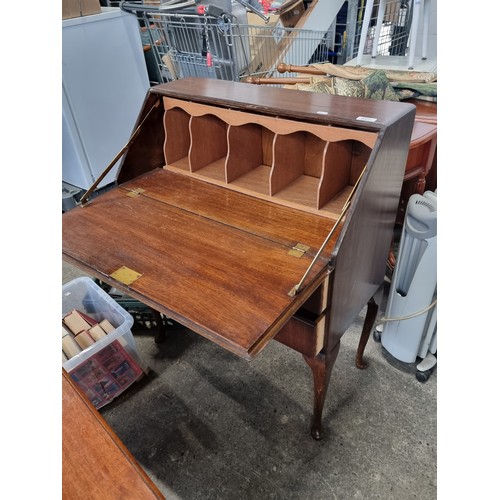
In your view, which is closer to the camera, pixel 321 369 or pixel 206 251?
pixel 206 251

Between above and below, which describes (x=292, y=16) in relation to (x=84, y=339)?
above

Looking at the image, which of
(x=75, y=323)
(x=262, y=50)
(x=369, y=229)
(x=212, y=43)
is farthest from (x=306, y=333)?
(x=262, y=50)

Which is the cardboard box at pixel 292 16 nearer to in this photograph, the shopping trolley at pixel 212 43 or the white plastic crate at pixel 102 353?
the shopping trolley at pixel 212 43

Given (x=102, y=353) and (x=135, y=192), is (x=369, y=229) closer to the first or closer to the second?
(x=135, y=192)

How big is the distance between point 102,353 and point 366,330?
1.06 metres

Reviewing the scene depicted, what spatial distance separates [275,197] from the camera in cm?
122

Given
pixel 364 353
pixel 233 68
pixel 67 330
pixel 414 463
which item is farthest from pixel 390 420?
pixel 233 68

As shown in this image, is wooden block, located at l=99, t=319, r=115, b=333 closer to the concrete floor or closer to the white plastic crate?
the white plastic crate

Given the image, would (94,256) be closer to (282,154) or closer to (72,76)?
(282,154)

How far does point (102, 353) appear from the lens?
1.58 m

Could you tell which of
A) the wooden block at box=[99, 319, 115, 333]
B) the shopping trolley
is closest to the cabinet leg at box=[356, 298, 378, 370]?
the wooden block at box=[99, 319, 115, 333]

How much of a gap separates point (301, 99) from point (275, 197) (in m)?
0.30

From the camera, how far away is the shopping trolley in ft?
6.51

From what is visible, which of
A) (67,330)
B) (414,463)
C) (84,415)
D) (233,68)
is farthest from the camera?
(233,68)
